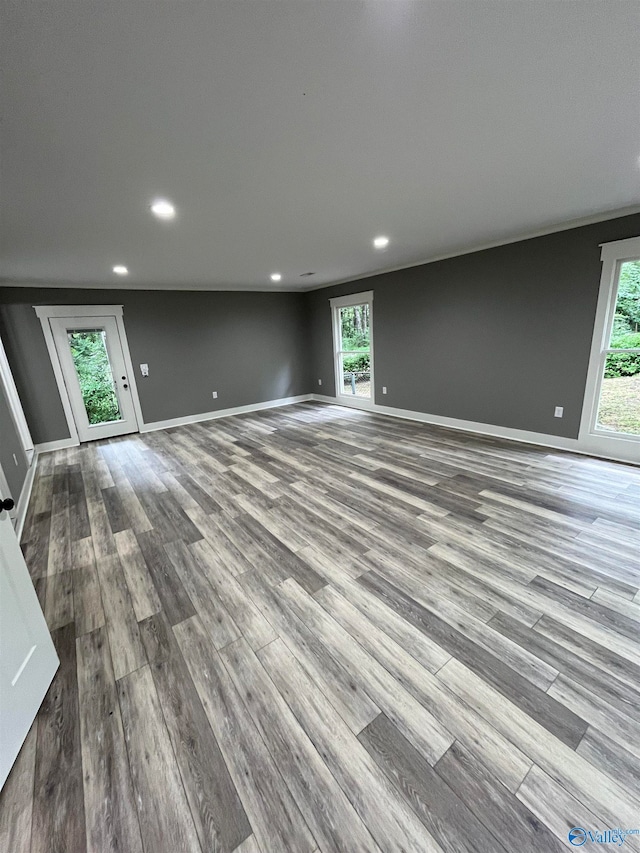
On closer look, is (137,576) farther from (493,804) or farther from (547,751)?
(547,751)

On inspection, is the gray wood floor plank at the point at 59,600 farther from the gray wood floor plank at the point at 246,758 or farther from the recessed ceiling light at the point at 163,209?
the recessed ceiling light at the point at 163,209

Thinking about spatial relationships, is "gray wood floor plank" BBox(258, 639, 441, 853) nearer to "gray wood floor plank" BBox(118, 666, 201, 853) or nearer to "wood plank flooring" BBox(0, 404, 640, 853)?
"wood plank flooring" BBox(0, 404, 640, 853)

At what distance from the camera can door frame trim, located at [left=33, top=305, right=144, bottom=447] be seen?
4.85 meters

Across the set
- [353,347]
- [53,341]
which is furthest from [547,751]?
[53,341]

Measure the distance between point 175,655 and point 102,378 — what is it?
5149mm

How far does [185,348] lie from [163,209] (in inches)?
150

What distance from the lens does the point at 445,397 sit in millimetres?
5055

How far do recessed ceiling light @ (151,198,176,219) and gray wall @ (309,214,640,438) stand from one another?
3.67m

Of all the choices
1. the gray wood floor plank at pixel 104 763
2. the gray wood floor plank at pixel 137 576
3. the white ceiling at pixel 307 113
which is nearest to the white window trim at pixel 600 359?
the white ceiling at pixel 307 113

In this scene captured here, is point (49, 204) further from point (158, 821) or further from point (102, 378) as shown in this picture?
point (102, 378)

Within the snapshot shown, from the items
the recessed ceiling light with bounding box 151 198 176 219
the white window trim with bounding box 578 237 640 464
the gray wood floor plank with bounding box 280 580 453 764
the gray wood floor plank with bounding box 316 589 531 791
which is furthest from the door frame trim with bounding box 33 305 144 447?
the white window trim with bounding box 578 237 640 464

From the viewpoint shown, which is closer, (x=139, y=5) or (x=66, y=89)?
(x=139, y=5)

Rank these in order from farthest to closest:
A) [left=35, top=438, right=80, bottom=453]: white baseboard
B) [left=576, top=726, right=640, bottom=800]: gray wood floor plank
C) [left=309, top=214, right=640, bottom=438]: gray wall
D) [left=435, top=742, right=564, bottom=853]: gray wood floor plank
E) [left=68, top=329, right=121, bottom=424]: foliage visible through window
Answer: [left=68, top=329, right=121, bottom=424]: foliage visible through window, [left=35, top=438, right=80, bottom=453]: white baseboard, [left=309, top=214, right=640, bottom=438]: gray wall, [left=576, top=726, right=640, bottom=800]: gray wood floor plank, [left=435, top=742, right=564, bottom=853]: gray wood floor plank

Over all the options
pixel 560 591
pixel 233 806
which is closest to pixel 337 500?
pixel 560 591
